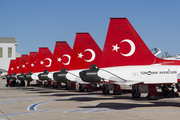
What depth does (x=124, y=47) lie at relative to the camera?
19.8 m

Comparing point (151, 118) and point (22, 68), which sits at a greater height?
point (22, 68)

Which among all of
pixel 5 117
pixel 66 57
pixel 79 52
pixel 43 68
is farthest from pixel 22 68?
pixel 5 117

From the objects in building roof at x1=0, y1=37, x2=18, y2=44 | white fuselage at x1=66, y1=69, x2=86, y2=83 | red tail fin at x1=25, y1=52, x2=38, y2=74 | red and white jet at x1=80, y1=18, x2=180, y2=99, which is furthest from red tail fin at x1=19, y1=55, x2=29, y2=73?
building roof at x1=0, y1=37, x2=18, y2=44

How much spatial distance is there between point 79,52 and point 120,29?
34.3 ft

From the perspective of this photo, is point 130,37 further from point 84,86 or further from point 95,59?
point 84,86

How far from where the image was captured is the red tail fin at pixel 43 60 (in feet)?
135

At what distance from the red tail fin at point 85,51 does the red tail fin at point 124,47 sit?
8425mm

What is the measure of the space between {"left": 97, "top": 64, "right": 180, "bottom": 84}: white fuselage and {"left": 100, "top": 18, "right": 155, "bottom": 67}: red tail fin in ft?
1.92

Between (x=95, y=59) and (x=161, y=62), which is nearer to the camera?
(x=161, y=62)

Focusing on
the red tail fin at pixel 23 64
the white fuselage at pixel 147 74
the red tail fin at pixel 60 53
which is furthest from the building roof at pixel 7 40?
the white fuselage at pixel 147 74

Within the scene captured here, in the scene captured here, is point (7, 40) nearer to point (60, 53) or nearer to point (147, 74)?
point (60, 53)

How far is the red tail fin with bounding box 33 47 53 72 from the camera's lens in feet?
135

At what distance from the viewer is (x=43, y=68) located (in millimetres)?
41094

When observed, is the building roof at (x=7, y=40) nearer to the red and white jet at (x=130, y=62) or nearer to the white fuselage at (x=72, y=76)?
the white fuselage at (x=72, y=76)
